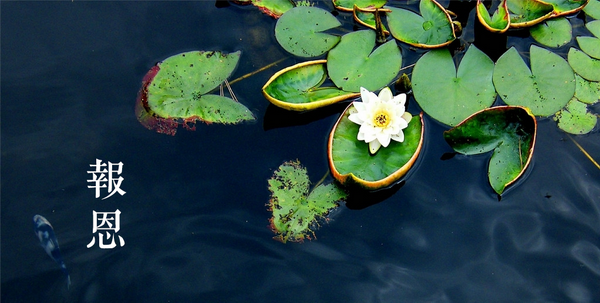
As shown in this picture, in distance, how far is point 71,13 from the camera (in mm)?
4270

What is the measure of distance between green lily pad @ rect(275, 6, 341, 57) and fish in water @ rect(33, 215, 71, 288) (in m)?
2.38

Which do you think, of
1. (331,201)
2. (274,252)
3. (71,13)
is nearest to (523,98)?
(331,201)

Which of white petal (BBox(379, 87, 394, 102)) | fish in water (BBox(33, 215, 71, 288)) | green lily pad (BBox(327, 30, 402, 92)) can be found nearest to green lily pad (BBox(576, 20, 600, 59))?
green lily pad (BBox(327, 30, 402, 92))

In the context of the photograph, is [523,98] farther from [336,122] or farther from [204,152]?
[204,152]

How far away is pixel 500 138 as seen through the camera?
347 cm

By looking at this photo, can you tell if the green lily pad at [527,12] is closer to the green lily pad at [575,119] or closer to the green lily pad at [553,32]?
the green lily pad at [553,32]

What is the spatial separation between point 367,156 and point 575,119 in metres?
1.76

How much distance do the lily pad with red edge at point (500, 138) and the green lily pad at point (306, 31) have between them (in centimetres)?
128

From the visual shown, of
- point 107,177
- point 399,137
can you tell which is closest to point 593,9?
point 399,137

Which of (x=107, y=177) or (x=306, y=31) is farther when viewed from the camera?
(x=306, y=31)

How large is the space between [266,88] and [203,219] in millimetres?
1122

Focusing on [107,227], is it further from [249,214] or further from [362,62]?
[362,62]

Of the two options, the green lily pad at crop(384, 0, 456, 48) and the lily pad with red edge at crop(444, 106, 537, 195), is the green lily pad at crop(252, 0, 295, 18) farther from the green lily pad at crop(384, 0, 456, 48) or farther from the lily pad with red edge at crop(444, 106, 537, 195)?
the lily pad with red edge at crop(444, 106, 537, 195)

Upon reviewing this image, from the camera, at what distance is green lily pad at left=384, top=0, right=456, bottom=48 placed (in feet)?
12.3
